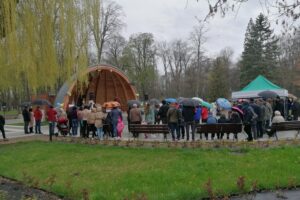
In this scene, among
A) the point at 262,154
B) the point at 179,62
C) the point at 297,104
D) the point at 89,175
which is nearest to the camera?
the point at 89,175

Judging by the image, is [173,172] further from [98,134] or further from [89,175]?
[98,134]

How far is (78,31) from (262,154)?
25.0 feet

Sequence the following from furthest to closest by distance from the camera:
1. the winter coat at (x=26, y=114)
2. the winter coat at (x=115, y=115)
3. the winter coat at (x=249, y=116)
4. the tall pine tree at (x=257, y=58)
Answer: the tall pine tree at (x=257, y=58)
the winter coat at (x=26, y=114)
the winter coat at (x=115, y=115)
the winter coat at (x=249, y=116)

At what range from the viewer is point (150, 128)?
1783cm

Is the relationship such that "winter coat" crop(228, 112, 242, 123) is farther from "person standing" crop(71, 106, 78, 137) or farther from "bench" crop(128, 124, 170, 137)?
"person standing" crop(71, 106, 78, 137)

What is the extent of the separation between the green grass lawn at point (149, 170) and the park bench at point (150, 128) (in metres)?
2.43

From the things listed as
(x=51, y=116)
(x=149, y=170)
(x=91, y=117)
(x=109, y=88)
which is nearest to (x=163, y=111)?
(x=91, y=117)

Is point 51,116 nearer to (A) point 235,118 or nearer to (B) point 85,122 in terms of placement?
(B) point 85,122

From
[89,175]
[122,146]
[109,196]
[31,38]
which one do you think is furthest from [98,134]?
[109,196]

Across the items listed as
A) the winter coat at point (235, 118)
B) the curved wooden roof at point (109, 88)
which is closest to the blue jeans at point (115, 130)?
the winter coat at point (235, 118)

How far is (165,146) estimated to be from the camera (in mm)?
15289

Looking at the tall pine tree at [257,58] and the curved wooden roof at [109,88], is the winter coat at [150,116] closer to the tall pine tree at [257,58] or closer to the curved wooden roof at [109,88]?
the curved wooden roof at [109,88]

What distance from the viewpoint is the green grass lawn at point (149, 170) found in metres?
8.73

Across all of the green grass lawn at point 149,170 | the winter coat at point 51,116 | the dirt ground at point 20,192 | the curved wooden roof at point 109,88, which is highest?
the curved wooden roof at point 109,88
